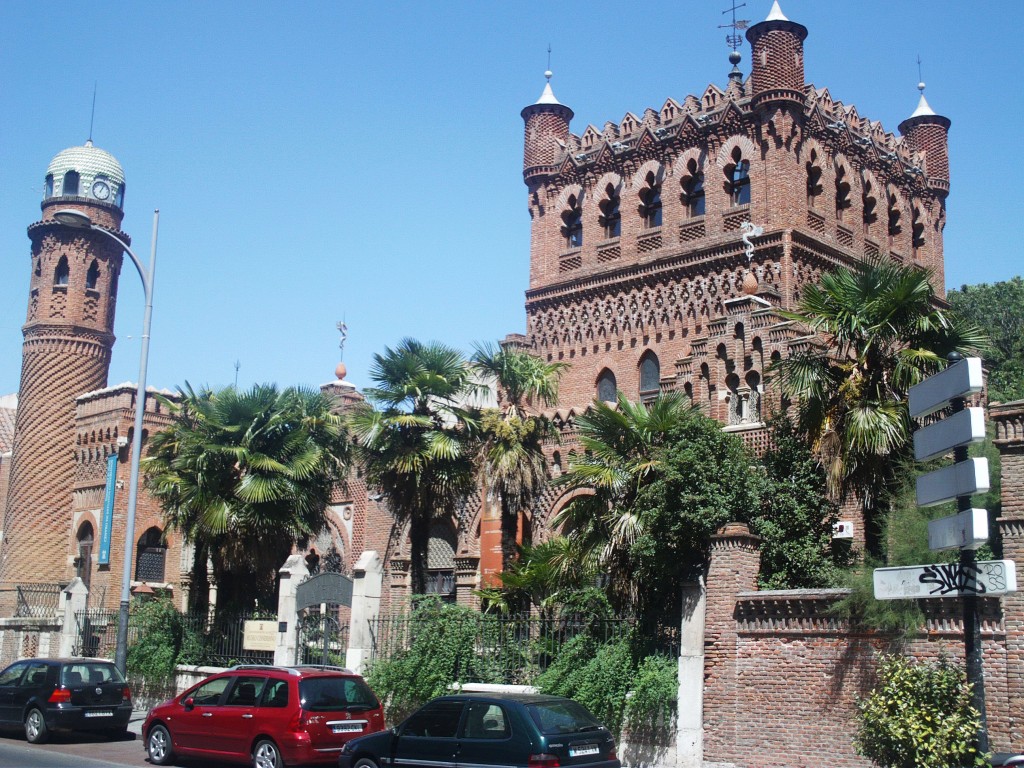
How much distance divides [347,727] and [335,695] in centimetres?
48

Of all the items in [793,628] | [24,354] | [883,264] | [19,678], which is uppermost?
[24,354]

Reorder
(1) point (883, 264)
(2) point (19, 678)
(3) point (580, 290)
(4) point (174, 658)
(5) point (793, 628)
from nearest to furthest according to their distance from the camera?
(5) point (793, 628)
(1) point (883, 264)
(2) point (19, 678)
(4) point (174, 658)
(3) point (580, 290)

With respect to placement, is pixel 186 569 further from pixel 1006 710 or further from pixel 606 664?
pixel 1006 710

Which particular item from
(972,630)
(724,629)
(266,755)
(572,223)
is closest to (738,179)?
(572,223)

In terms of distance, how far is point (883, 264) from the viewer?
63.0ft

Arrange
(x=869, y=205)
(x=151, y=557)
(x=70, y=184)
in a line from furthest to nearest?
1. (x=70, y=184)
2. (x=151, y=557)
3. (x=869, y=205)

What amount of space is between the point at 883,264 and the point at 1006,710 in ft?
27.0

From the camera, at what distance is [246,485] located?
2647cm

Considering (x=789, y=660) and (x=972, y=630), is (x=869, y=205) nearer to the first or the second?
(x=789, y=660)

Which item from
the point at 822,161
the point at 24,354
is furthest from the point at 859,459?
the point at 24,354

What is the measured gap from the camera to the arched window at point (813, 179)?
115 ft

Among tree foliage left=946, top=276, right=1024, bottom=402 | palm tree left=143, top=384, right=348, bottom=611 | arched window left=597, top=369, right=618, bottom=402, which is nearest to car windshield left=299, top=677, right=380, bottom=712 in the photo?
palm tree left=143, top=384, right=348, bottom=611

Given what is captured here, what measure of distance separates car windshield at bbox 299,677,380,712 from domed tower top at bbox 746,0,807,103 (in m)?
23.4

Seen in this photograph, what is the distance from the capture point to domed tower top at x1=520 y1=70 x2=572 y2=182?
39.7 m
